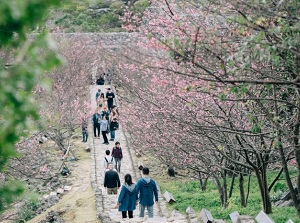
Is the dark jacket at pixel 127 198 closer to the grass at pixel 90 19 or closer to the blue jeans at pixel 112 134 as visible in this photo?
the blue jeans at pixel 112 134

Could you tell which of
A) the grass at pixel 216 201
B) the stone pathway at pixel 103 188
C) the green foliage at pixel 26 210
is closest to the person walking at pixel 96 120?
the stone pathway at pixel 103 188

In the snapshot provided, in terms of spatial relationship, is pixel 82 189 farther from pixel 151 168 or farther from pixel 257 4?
pixel 257 4

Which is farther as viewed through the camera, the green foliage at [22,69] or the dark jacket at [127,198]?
the dark jacket at [127,198]

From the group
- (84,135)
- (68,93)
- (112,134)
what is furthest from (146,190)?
(68,93)

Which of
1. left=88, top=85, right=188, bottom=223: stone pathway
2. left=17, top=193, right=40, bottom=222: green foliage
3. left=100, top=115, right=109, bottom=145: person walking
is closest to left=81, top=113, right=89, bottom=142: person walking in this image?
left=88, top=85, right=188, bottom=223: stone pathway

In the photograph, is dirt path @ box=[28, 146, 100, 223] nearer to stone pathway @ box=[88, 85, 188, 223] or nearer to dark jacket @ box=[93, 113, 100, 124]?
stone pathway @ box=[88, 85, 188, 223]

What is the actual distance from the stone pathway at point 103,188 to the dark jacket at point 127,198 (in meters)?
0.29

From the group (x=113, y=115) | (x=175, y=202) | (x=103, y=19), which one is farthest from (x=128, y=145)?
(x=103, y=19)

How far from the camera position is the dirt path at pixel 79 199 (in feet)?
53.2

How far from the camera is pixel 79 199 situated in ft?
59.4

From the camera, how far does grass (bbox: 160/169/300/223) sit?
13156 mm

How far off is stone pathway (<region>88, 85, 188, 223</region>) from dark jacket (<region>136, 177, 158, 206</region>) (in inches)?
14.7

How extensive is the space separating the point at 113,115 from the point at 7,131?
69.6 ft

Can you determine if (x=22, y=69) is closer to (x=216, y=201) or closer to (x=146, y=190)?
(x=146, y=190)
